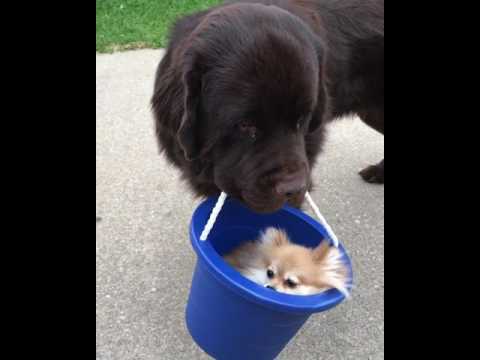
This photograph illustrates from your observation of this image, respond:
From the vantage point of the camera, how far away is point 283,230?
2686 millimetres

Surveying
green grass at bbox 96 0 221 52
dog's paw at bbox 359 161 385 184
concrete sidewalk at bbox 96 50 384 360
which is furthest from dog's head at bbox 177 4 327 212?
green grass at bbox 96 0 221 52

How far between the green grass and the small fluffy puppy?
159 inches

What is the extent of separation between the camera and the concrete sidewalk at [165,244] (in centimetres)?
263

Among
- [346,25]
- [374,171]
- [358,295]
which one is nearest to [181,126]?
[346,25]

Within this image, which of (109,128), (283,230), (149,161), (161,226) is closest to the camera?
(283,230)

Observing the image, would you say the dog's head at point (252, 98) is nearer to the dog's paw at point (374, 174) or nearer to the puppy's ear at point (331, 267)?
the puppy's ear at point (331, 267)

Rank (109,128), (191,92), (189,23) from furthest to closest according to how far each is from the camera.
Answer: (109,128) → (189,23) → (191,92)

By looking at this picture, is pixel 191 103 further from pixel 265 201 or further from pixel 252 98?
pixel 265 201

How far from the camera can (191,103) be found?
2.06m

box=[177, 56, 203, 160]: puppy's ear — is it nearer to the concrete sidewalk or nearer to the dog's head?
the dog's head

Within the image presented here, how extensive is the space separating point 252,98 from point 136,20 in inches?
213

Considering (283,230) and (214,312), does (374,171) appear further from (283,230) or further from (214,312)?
(214,312)

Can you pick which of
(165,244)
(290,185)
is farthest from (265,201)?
(165,244)
